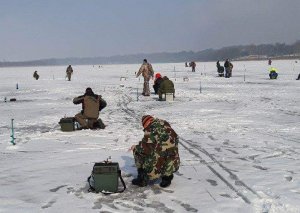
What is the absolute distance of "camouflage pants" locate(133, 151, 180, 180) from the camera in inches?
281

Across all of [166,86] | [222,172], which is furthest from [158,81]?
[222,172]

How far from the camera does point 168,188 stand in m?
7.34

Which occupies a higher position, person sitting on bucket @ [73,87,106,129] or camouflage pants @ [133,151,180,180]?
person sitting on bucket @ [73,87,106,129]

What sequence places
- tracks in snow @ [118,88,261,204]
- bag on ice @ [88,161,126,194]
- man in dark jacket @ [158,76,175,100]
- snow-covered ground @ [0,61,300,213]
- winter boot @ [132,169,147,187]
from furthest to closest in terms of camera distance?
man in dark jacket @ [158,76,175,100] < winter boot @ [132,169,147,187] < bag on ice @ [88,161,126,194] < tracks in snow @ [118,88,261,204] < snow-covered ground @ [0,61,300,213]

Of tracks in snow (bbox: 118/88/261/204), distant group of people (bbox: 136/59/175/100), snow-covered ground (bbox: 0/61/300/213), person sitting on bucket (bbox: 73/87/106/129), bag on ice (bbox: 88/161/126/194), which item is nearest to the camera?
snow-covered ground (bbox: 0/61/300/213)

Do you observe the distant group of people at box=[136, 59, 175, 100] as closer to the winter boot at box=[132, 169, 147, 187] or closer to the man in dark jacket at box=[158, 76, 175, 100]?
the man in dark jacket at box=[158, 76, 175, 100]

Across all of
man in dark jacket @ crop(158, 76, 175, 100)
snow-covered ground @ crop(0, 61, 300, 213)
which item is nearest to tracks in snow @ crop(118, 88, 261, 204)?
snow-covered ground @ crop(0, 61, 300, 213)

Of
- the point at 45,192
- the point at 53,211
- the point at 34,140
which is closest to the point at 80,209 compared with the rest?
the point at 53,211

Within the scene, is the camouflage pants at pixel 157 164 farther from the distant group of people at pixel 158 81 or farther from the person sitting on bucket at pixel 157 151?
the distant group of people at pixel 158 81

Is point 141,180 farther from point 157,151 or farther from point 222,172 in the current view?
point 222,172

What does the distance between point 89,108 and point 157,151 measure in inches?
242

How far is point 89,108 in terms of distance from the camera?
12867mm

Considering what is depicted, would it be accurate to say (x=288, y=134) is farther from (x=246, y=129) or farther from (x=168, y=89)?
(x=168, y=89)

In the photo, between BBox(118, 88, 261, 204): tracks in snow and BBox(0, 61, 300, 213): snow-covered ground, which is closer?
BBox(0, 61, 300, 213): snow-covered ground
